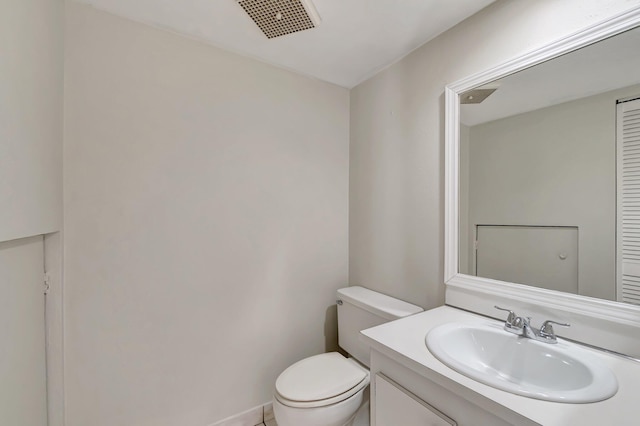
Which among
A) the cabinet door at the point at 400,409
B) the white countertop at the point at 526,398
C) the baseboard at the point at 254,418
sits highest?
the white countertop at the point at 526,398

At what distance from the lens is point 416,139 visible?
59.8 inches

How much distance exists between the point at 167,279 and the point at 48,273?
0.45 metres

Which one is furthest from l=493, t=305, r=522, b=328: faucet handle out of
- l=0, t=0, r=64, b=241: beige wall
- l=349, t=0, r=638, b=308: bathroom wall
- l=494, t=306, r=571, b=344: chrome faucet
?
l=0, t=0, r=64, b=241: beige wall

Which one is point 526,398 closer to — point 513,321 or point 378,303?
point 513,321

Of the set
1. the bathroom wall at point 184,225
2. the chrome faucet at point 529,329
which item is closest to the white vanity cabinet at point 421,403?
the chrome faucet at point 529,329

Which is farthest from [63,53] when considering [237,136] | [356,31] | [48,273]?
[356,31]

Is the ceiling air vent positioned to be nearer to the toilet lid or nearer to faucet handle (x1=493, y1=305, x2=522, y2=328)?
faucet handle (x1=493, y1=305, x2=522, y2=328)

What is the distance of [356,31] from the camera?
1.41m

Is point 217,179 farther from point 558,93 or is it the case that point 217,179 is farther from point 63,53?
point 558,93

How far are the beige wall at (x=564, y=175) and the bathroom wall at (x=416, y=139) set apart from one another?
0.81ft

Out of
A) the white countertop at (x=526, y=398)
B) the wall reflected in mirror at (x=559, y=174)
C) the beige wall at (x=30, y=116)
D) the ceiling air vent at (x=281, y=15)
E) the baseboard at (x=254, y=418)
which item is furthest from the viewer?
the baseboard at (x=254, y=418)

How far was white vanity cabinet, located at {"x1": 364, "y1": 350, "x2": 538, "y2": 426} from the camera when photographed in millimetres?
667

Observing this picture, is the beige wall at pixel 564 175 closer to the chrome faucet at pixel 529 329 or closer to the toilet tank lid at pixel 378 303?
the chrome faucet at pixel 529 329

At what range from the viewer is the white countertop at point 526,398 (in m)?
0.59
